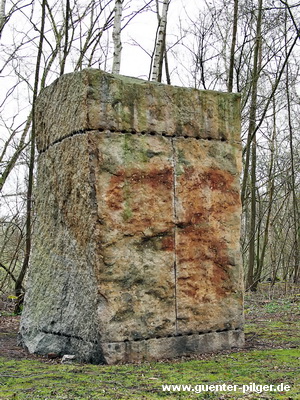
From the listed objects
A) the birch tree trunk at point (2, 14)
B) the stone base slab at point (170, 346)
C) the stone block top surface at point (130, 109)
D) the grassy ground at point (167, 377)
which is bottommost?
the grassy ground at point (167, 377)

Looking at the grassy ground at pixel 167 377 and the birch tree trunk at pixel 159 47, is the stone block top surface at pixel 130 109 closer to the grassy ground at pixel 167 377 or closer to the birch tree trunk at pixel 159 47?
the grassy ground at pixel 167 377

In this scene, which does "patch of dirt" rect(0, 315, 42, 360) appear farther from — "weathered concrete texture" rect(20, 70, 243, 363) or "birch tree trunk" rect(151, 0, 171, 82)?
"birch tree trunk" rect(151, 0, 171, 82)

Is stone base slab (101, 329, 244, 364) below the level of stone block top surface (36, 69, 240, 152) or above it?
below

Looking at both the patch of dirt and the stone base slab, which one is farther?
the patch of dirt

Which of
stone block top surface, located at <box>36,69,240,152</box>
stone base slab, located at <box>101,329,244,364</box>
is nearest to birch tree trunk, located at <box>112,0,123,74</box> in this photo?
stone block top surface, located at <box>36,69,240,152</box>

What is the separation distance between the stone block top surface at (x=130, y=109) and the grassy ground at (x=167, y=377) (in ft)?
5.80

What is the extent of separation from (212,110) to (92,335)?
2095 mm

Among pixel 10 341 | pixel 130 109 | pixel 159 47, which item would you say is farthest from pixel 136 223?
pixel 159 47

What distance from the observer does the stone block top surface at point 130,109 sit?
4.23 metres

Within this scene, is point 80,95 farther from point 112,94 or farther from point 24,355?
point 24,355

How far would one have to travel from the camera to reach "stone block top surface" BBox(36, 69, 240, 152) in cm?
423

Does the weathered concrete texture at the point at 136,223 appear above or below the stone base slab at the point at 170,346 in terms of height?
above

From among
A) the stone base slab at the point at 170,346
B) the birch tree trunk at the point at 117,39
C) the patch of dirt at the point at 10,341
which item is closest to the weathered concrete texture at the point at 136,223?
the stone base slab at the point at 170,346

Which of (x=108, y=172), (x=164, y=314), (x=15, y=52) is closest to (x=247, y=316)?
(x=164, y=314)
